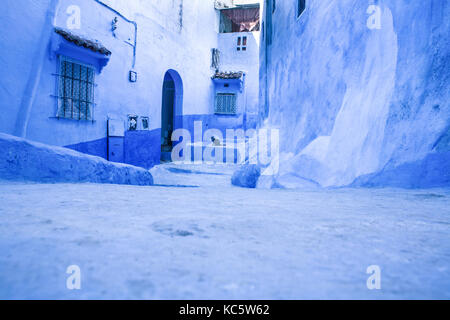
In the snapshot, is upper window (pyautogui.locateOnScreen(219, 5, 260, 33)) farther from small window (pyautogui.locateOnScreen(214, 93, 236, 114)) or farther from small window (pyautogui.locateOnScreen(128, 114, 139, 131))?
small window (pyautogui.locateOnScreen(128, 114, 139, 131))

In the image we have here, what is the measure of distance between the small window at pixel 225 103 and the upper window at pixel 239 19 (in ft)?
11.8

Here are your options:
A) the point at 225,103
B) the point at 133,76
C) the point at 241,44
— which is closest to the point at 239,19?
the point at 241,44

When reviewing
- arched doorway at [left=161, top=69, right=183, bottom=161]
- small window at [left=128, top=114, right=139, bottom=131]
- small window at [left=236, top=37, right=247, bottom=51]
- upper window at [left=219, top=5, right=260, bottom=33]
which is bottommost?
small window at [left=128, top=114, right=139, bottom=131]

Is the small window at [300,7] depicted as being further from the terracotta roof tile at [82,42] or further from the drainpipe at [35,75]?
the drainpipe at [35,75]

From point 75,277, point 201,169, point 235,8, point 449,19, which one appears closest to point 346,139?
point 449,19

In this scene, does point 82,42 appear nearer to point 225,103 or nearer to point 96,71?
point 96,71

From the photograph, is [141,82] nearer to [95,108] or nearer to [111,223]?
[95,108]

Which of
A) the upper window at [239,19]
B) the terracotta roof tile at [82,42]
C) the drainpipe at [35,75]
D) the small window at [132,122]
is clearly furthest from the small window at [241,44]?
the drainpipe at [35,75]

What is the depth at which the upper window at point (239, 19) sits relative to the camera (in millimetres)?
16375

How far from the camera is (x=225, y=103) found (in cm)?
1487

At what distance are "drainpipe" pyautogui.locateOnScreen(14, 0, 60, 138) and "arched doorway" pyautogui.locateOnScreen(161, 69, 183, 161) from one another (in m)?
5.57

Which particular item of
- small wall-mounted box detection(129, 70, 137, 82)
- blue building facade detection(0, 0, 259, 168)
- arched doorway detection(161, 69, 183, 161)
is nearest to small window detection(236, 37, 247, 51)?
blue building facade detection(0, 0, 259, 168)

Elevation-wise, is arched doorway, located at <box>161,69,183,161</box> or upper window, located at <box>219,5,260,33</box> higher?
upper window, located at <box>219,5,260,33</box>

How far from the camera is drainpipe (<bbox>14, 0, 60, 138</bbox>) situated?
193 inches
